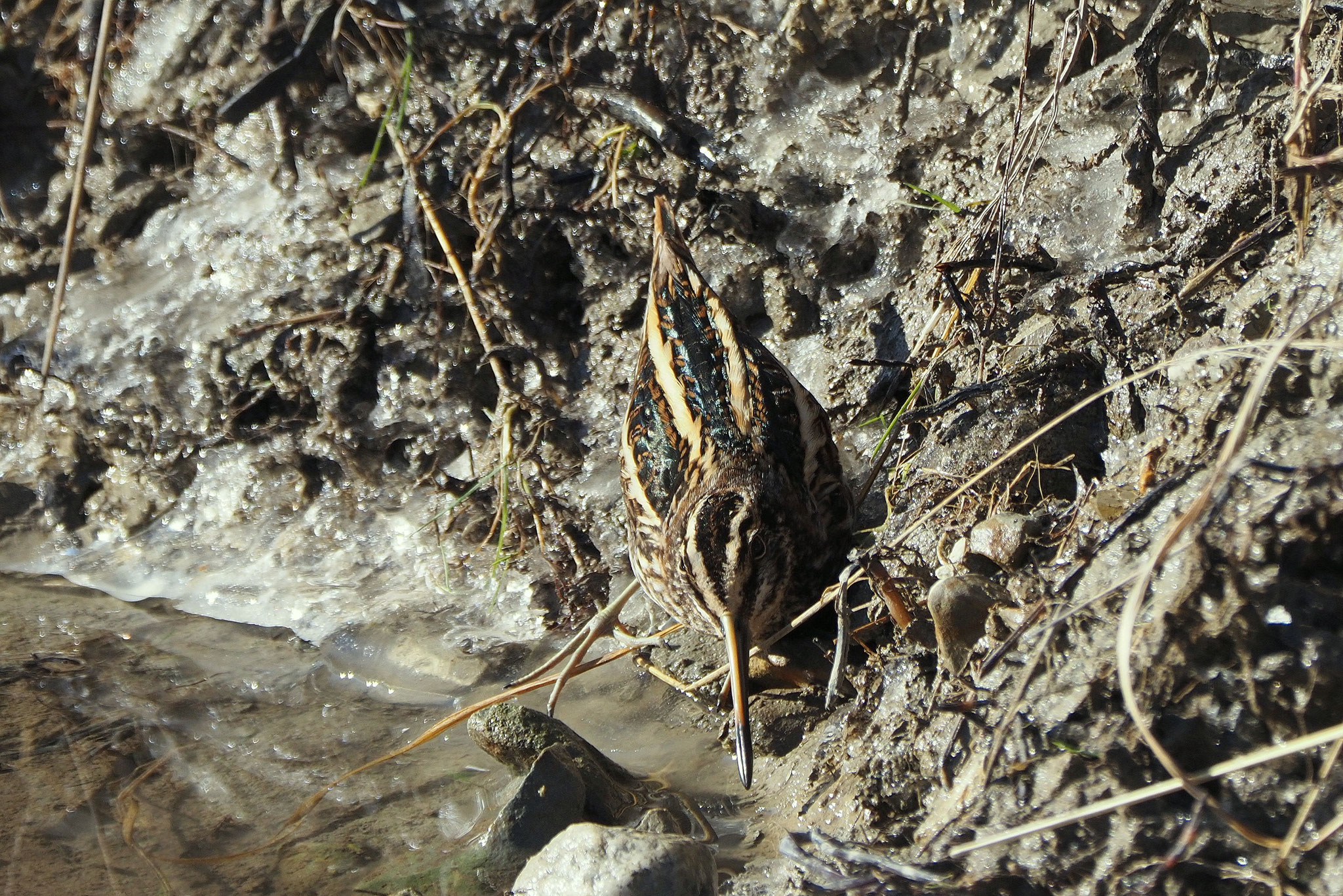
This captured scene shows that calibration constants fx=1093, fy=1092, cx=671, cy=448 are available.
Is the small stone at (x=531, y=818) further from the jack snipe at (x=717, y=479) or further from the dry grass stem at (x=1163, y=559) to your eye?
the dry grass stem at (x=1163, y=559)

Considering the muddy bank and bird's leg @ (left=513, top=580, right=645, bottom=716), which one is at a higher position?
the muddy bank

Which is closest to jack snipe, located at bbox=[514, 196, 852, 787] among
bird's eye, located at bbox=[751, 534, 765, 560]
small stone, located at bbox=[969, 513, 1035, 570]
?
bird's eye, located at bbox=[751, 534, 765, 560]

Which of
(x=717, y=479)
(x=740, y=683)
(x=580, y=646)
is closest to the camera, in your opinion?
(x=740, y=683)

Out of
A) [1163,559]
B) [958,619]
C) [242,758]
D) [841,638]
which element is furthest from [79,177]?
[1163,559]

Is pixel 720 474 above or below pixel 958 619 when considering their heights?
above

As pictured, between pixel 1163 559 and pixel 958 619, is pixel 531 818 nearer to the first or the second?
pixel 958 619

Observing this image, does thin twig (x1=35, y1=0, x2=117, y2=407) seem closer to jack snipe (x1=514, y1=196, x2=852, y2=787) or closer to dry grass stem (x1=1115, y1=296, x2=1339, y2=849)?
jack snipe (x1=514, y1=196, x2=852, y2=787)

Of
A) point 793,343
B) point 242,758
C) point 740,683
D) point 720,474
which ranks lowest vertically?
point 242,758

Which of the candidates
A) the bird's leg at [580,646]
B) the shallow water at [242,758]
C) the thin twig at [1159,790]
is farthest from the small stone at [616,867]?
the bird's leg at [580,646]
